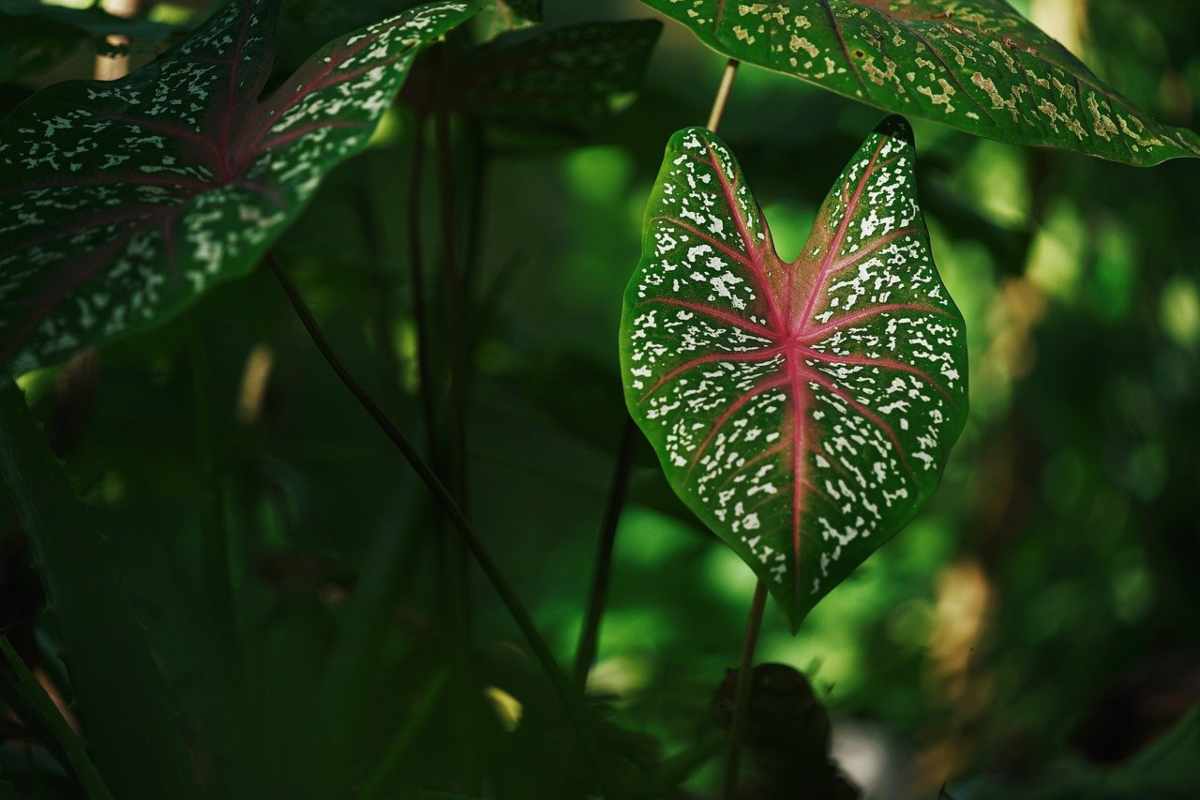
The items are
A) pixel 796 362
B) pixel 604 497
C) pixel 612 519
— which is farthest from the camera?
pixel 604 497

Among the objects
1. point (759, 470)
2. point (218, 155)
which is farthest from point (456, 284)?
point (759, 470)

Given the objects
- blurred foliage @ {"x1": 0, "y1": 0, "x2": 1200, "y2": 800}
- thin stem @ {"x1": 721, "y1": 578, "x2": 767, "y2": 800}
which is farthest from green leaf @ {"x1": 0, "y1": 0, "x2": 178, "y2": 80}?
thin stem @ {"x1": 721, "y1": 578, "x2": 767, "y2": 800}

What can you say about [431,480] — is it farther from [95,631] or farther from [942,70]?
[942,70]

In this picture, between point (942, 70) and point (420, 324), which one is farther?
point (420, 324)

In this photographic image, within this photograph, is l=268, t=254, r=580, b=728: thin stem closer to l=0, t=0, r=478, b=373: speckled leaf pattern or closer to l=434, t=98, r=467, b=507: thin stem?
l=0, t=0, r=478, b=373: speckled leaf pattern

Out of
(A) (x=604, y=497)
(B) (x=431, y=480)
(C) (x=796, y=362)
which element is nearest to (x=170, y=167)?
(B) (x=431, y=480)

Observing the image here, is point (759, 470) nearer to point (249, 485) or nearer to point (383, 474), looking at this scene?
point (249, 485)

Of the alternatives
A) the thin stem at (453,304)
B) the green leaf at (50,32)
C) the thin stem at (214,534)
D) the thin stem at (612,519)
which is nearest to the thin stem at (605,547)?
the thin stem at (612,519)

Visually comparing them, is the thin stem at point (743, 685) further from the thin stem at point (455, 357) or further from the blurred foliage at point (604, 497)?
the thin stem at point (455, 357)
